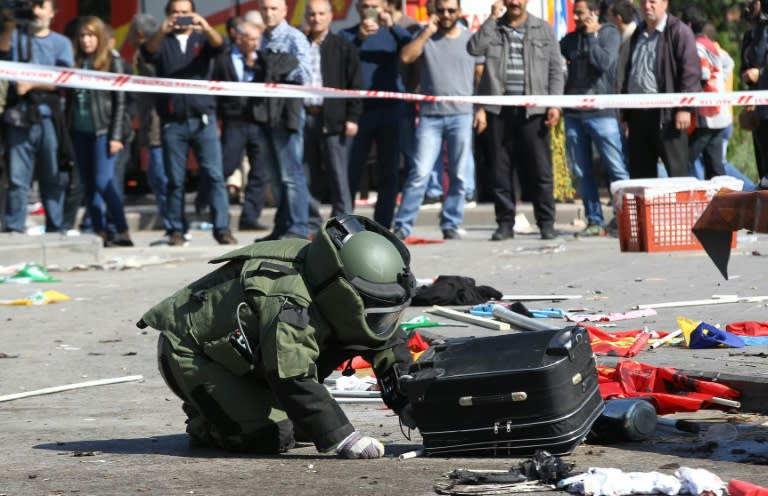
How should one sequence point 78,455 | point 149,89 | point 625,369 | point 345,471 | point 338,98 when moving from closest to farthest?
point 345,471, point 78,455, point 625,369, point 149,89, point 338,98

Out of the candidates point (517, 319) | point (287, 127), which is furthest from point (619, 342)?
point (287, 127)

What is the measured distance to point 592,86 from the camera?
13922 millimetres

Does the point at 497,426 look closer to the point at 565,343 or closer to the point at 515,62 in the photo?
the point at 565,343

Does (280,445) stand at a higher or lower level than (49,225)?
higher

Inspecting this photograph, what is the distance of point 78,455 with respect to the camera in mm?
5516

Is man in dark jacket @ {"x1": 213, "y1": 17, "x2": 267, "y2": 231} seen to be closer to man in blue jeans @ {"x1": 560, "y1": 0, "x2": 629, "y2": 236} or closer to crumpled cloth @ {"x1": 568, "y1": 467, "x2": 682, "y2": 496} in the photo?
man in blue jeans @ {"x1": 560, "y1": 0, "x2": 629, "y2": 236}

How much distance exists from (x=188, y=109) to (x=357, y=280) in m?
9.01

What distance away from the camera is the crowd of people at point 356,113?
13.7 m

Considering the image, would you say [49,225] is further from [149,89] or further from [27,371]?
[27,371]

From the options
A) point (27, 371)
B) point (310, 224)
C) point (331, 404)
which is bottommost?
point (310, 224)

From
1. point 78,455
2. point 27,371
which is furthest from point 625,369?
point 27,371

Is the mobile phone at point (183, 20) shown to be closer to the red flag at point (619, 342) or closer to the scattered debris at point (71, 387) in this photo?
the scattered debris at point (71, 387)

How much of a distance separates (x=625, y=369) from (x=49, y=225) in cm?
937

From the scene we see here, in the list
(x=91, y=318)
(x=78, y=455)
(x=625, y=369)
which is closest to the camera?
(x=78, y=455)
